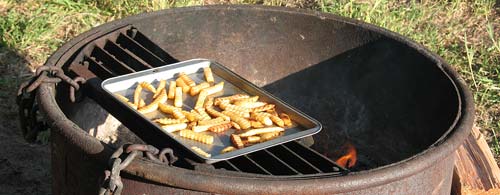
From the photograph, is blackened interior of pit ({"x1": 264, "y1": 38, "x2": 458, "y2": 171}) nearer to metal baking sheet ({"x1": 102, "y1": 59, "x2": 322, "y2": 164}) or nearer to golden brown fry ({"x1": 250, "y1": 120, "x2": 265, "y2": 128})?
metal baking sheet ({"x1": 102, "y1": 59, "x2": 322, "y2": 164})

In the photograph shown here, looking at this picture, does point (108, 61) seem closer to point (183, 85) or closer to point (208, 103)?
point (183, 85)

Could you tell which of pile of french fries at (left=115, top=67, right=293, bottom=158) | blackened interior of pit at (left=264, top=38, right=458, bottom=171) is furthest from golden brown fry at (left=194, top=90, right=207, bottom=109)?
blackened interior of pit at (left=264, top=38, right=458, bottom=171)

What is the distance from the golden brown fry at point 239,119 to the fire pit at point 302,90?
0.27 meters

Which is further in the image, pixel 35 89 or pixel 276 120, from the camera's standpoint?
pixel 276 120

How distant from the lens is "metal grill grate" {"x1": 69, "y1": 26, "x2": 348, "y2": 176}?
2.75 metres

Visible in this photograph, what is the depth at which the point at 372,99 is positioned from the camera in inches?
151

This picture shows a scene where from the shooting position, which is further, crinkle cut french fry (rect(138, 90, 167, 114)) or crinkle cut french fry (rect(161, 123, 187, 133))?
crinkle cut french fry (rect(138, 90, 167, 114))

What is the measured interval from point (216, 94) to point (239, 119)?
0.30 m

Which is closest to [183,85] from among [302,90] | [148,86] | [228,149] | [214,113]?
[148,86]

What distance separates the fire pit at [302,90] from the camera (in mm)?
2746

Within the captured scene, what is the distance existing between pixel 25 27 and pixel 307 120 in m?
2.89

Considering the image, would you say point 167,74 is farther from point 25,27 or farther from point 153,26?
point 25,27

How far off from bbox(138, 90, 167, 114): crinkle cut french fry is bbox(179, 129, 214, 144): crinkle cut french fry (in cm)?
21

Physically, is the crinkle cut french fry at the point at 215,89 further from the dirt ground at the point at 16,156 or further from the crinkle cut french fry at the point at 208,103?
the dirt ground at the point at 16,156
